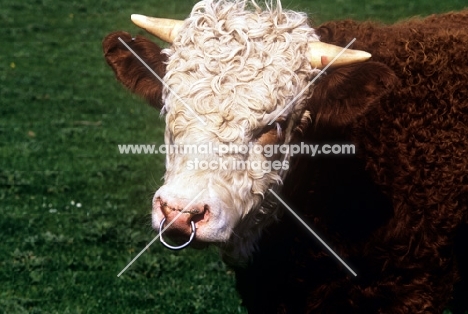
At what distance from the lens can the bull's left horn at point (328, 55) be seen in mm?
4453

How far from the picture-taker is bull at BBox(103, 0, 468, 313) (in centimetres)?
438

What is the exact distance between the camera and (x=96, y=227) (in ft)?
26.1

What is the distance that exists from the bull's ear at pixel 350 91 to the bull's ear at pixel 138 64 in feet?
3.03

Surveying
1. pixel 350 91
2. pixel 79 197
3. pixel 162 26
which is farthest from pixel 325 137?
pixel 79 197

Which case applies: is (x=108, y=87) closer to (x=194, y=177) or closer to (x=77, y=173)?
(x=77, y=173)

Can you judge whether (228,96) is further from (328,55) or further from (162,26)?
(162,26)

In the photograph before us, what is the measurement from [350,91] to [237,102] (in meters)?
0.64

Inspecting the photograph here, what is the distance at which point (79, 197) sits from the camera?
880cm

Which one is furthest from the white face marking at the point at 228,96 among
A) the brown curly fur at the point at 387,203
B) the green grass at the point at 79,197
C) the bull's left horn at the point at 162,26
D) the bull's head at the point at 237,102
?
the green grass at the point at 79,197

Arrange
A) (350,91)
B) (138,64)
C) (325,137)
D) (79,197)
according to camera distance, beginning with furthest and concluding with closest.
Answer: (79,197) → (138,64) → (325,137) → (350,91)

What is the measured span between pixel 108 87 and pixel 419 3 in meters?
7.89

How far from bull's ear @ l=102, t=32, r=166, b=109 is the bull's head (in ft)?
0.18

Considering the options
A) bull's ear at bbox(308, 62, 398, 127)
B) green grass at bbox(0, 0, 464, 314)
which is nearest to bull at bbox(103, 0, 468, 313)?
bull's ear at bbox(308, 62, 398, 127)

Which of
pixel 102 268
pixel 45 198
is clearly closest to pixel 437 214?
pixel 102 268
